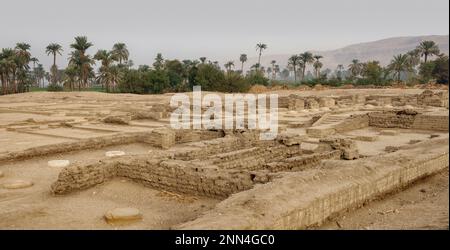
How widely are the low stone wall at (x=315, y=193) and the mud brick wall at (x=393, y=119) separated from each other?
1136 centimetres

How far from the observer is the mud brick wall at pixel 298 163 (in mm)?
10141

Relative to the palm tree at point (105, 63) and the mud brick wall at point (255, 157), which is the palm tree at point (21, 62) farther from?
the mud brick wall at point (255, 157)

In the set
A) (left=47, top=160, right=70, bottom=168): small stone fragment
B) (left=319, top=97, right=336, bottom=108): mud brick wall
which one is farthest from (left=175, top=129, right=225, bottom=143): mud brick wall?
(left=319, top=97, right=336, bottom=108): mud brick wall

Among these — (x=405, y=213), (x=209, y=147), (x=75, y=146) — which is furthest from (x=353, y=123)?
(x=405, y=213)

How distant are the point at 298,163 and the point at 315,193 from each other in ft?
11.5

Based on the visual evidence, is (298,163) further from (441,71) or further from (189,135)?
(441,71)

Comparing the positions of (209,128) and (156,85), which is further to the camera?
(156,85)

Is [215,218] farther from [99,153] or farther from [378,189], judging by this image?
[99,153]

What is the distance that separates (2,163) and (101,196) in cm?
487

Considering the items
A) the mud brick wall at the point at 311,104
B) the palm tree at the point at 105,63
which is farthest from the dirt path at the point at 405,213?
the palm tree at the point at 105,63

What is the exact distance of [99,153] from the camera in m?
14.1

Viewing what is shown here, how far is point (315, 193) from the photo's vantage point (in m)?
7.14

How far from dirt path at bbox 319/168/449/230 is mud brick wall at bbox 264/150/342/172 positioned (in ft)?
7.74
